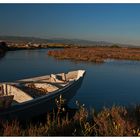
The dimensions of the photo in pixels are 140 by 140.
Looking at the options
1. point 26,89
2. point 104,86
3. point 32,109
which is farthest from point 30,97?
point 104,86

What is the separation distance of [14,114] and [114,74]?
1292cm

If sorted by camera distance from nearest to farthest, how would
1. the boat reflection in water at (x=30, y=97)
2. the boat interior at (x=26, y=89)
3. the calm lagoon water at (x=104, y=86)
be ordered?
the boat reflection in water at (x=30, y=97), the boat interior at (x=26, y=89), the calm lagoon water at (x=104, y=86)

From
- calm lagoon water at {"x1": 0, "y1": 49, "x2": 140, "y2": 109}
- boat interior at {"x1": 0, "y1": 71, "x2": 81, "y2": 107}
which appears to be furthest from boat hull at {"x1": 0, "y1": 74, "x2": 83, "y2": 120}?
calm lagoon water at {"x1": 0, "y1": 49, "x2": 140, "y2": 109}

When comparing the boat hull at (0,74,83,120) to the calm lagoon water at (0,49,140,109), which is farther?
the calm lagoon water at (0,49,140,109)

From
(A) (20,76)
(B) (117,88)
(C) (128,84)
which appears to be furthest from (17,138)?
(A) (20,76)

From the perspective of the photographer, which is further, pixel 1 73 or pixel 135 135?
pixel 1 73

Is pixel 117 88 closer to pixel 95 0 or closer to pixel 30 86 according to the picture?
pixel 30 86

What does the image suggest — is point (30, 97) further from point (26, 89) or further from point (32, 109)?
point (26, 89)

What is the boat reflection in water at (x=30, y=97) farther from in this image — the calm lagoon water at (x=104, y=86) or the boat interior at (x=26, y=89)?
the calm lagoon water at (x=104, y=86)

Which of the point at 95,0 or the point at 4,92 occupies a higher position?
the point at 95,0

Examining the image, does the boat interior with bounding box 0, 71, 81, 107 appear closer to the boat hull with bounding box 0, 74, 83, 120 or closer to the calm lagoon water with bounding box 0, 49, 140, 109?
the boat hull with bounding box 0, 74, 83, 120

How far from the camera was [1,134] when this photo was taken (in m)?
4.43

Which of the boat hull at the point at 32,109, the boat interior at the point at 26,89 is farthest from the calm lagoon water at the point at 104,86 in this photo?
the boat hull at the point at 32,109

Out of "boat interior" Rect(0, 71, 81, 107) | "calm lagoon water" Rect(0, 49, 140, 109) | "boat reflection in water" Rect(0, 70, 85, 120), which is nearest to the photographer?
"boat reflection in water" Rect(0, 70, 85, 120)
